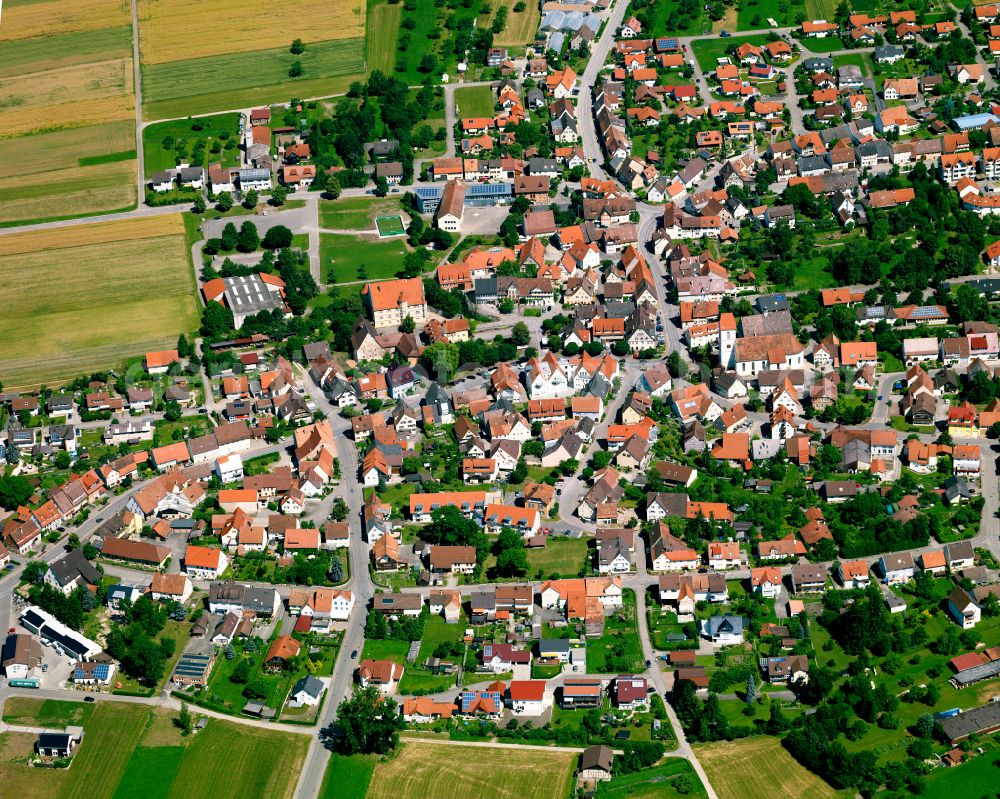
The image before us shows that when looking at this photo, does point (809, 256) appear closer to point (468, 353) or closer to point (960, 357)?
point (960, 357)

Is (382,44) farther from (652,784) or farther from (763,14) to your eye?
(652,784)

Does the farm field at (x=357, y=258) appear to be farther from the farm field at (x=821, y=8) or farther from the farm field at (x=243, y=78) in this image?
the farm field at (x=821, y=8)

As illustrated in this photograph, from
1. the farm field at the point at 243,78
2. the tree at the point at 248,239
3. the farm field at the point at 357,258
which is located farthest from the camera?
the farm field at the point at 243,78

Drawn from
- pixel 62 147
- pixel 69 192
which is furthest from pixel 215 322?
pixel 62 147

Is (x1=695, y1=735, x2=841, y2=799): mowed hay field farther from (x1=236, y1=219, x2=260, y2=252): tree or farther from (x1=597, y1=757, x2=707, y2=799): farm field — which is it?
(x1=236, y1=219, x2=260, y2=252): tree

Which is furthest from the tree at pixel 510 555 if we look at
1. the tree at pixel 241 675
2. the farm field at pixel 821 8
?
the farm field at pixel 821 8

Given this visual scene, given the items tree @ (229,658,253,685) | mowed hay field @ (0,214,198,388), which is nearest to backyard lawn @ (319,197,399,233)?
mowed hay field @ (0,214,198,388)
